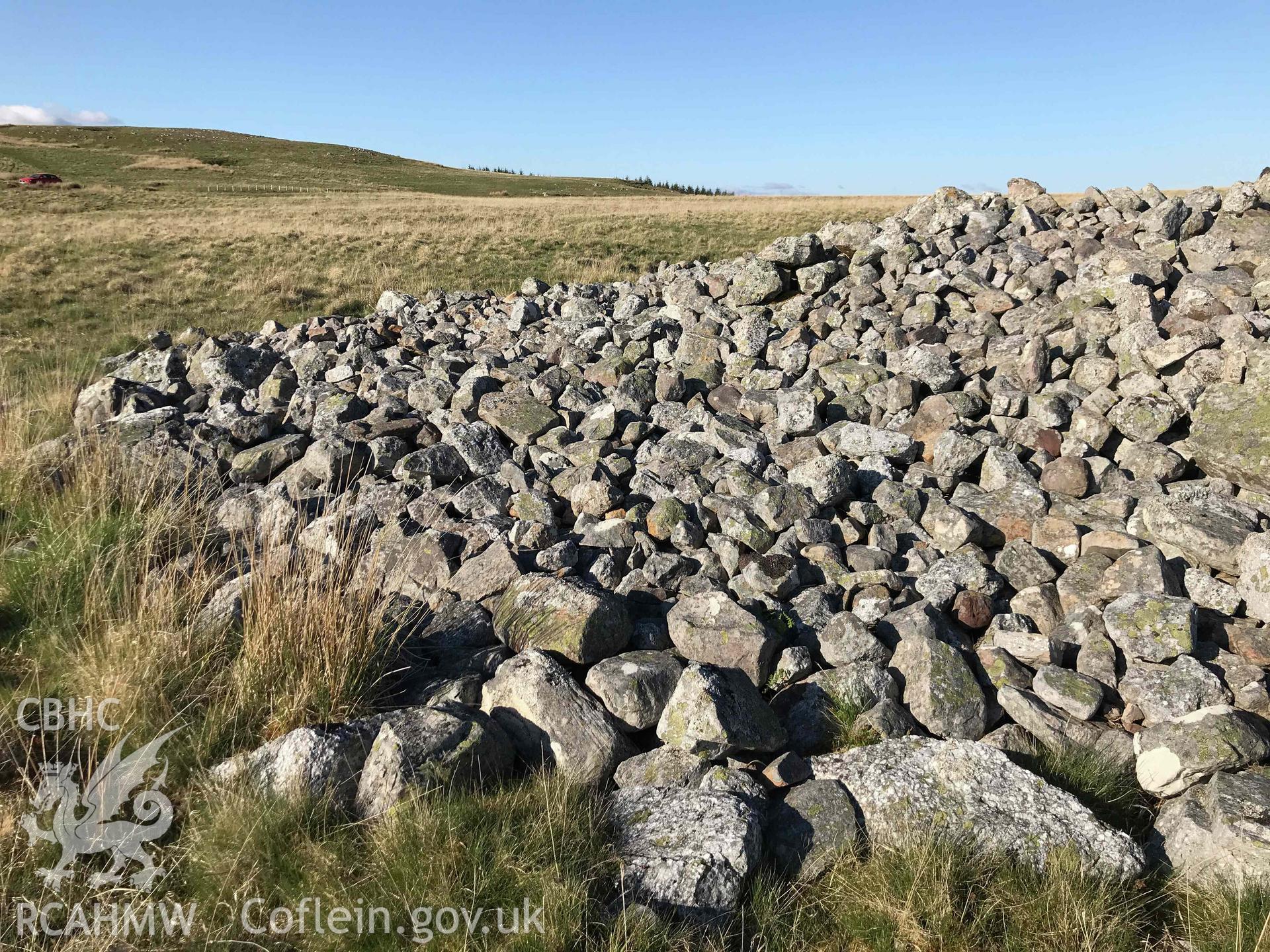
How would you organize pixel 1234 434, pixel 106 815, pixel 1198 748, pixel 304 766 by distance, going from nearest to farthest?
1. pixel 106 815
2. pixel 304 766
3. pixel 1198 748
4. pixel 1234 434

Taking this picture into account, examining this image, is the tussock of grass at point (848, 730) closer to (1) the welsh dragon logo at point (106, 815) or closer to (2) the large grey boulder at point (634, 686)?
(2) the large grey boulder at point (634, 686)

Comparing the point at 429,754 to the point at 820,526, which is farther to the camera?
the point at 820,526

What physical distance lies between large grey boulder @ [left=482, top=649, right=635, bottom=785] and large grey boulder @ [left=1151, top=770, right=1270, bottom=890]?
2640 millimetres

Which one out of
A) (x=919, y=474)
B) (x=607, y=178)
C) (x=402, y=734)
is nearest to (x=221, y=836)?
(x=402, y=734)

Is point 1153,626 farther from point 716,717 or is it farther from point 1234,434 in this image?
point 716,717

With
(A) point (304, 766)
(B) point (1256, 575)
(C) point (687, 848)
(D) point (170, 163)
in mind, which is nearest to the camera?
(C) point (687, 848)

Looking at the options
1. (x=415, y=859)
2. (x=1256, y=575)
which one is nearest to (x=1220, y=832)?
(x=1256, y=575)

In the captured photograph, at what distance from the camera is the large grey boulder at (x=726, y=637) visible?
15.6ft

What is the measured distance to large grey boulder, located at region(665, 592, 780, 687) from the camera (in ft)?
15.6

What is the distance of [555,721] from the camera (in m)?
4.16

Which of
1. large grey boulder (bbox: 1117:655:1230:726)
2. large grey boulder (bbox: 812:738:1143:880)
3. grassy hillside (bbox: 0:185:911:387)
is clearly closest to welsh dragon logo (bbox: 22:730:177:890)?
large grey boulder (bbox: 812:738:1143:880)

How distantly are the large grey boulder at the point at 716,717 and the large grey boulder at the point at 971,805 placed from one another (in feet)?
1.10

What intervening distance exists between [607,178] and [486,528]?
114m

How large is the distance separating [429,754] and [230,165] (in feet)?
332
